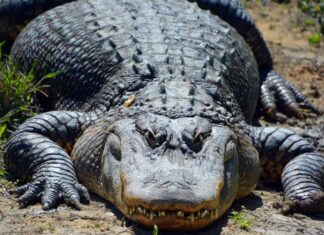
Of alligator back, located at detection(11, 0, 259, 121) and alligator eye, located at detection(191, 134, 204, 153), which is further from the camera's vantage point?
alligator back, located at detection(11, 0, 259, 121)

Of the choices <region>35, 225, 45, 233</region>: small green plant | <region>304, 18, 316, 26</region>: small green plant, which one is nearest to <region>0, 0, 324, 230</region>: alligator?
<region>35, 225, 45, 233</region>: small green plant

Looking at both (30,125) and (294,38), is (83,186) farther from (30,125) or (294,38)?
(294,38)

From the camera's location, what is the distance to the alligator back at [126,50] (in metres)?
6.16

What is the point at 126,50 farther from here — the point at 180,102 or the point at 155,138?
the point at 155,138

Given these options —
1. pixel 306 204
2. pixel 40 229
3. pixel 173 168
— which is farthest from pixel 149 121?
pixel 306 204

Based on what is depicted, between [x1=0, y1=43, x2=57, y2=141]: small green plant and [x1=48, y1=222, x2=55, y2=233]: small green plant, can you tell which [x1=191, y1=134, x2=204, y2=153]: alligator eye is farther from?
[x1=0, y1=43, x2=57, y2=141]: small green plant

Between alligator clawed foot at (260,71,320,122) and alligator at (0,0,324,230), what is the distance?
0.11 feet

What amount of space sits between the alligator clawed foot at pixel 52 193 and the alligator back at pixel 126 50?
852 millimetres

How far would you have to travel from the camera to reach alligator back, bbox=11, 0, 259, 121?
616 cm

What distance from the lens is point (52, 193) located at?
5.26 m

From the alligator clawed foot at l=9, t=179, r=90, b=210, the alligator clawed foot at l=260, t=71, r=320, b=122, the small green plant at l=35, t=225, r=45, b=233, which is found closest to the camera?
the small green plant at l=35, t=225, r=45, b=233

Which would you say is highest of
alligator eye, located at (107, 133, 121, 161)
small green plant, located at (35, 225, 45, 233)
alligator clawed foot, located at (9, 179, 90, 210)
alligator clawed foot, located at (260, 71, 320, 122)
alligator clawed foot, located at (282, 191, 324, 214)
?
alligator eye, located at (107, 133, 121, 161)

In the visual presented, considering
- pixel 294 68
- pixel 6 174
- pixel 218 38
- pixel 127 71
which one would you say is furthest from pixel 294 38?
pixel 6 174

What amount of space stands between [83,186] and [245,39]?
340cm
